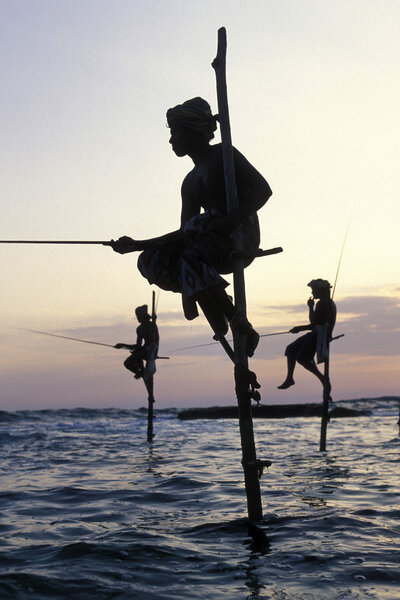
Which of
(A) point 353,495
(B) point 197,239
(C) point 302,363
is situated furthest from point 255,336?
(C) point 302,363

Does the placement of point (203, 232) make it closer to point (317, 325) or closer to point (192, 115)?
point (192, 115)

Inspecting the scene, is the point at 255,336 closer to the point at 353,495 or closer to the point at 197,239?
the point at 197,239

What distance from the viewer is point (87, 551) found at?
4.80 m

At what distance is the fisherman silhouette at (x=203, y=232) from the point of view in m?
5.22

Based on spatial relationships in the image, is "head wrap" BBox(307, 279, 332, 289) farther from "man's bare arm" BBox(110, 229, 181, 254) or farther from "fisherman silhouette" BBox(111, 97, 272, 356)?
"man's bare arm" BBox(110, 229, 181, 254)

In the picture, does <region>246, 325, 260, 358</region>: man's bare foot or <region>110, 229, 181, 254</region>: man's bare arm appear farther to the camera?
<region>246, 325, 260, 358</region>: man's bare foot

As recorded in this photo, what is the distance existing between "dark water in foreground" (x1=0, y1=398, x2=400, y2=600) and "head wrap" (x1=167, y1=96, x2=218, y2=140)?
347 centimetres

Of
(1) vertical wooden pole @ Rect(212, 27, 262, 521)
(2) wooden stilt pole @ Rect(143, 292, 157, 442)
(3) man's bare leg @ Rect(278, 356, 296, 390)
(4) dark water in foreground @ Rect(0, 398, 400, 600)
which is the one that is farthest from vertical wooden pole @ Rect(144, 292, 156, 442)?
(1) vertical wooden pole @ Rect(212, 27, 262, 521)

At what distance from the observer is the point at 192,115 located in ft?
17.9

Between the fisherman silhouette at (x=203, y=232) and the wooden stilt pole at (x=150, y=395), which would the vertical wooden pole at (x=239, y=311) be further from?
the wooden stilt pole at (x=150, y=395)

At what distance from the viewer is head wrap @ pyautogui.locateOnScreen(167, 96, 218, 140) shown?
5.43m

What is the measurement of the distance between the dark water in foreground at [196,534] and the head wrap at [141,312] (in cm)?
902

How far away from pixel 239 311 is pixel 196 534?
195cm

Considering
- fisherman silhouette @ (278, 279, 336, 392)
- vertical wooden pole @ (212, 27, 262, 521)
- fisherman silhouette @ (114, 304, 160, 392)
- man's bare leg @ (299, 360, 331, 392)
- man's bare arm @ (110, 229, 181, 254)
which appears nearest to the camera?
man's bare arm @ (110, 229, 181, 254)
